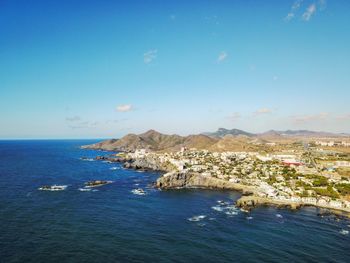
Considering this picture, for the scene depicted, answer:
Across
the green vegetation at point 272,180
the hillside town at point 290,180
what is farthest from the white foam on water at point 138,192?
the green vegetation at point 272,180

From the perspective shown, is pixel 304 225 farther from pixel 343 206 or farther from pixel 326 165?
pixel 326 165

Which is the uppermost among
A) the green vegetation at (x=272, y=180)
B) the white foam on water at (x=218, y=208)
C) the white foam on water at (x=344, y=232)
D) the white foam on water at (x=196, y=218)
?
the green vegetation at (x=272, y=180)

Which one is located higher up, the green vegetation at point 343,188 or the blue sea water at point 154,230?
the green vegetation at point 343,188

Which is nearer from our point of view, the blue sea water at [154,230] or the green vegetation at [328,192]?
the blue sea water at [154,230]

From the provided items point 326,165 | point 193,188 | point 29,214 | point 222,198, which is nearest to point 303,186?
point 222,198

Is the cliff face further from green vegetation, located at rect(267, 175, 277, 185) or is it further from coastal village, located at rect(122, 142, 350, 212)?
green vegetation, located at rect(267, 175, 277, 185)

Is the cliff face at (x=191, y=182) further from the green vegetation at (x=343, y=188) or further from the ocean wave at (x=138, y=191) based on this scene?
the green vegetation at (x=343, y=188)

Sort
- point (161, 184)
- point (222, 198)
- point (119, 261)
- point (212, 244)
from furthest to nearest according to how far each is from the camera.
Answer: point (161, 184)
point (222, 198)
point (212, 244)
point (119, 261)

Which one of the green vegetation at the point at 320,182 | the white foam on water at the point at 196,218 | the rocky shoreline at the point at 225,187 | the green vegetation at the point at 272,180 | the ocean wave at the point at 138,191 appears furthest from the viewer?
the green vegetation at the point at 272,180

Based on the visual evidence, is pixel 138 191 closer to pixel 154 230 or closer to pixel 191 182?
pixel 191 182
